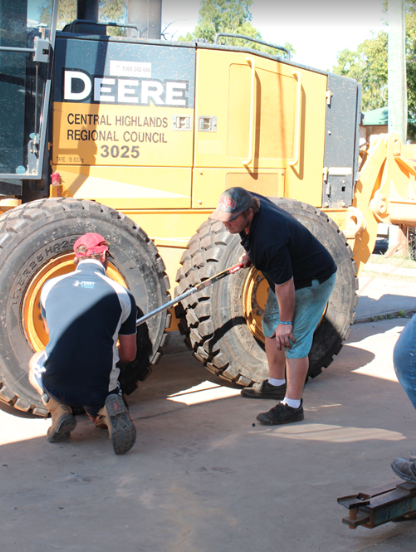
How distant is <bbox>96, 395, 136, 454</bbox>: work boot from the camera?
12.0 ft

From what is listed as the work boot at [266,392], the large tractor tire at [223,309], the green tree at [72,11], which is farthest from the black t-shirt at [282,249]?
the green tree at [72,11]

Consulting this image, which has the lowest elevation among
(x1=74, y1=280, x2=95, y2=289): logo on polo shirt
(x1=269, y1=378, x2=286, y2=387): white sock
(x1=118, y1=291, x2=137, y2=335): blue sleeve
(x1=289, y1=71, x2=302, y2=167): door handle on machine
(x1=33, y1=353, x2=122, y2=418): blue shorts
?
(x1=269, y1=378, x2=286, y2=387): white sock

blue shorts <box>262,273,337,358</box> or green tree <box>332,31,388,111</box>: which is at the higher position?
green tree <box>332,31,388,111</box>

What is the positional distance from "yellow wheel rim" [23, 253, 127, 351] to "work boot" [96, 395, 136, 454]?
809mm

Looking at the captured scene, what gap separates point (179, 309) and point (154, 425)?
100cm

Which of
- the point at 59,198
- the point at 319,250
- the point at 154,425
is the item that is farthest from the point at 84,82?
the point at 154,425

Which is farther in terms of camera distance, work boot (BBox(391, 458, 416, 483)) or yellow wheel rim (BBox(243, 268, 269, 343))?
yellow wheel rim (BBox(243, 268, 269, 343))

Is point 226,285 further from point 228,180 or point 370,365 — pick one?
point 370,365

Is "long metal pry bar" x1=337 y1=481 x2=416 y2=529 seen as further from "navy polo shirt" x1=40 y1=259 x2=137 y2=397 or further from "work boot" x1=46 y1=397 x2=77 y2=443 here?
"work boot" x1=46 y1=397 x2=77 y2=443

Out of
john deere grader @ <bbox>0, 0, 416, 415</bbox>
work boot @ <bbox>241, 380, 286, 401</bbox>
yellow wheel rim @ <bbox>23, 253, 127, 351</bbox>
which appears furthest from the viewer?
work boot @ <bbox>241, 380, 286, 401</bbox>

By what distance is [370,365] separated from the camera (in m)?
5.98

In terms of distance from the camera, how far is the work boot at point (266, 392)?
191 inches

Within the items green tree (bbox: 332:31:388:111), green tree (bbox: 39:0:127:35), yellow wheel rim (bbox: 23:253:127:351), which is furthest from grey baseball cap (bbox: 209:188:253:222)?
green tree (bbox: 332:31:388:111)

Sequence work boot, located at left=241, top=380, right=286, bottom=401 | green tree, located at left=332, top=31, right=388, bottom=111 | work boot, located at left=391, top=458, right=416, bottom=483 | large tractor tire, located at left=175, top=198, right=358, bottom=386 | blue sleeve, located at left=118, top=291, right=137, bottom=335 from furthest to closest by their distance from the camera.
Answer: green tree, located at left=332, top=31, right=388, bottom=111 → work boot, located at left=241, top=380, right=286, bottom=401 → large tractor tire, located at left=175, top=198, right=358, bottom=386 → blue sleeve, located at left=118, top=291, right=137, bottom=335 → work boot, located at left=391, top=458, right=416, bottom=483
